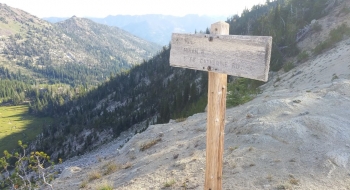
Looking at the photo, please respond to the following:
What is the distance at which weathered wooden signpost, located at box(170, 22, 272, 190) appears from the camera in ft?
13.3

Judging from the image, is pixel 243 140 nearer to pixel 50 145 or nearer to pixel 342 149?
pixel 342 149

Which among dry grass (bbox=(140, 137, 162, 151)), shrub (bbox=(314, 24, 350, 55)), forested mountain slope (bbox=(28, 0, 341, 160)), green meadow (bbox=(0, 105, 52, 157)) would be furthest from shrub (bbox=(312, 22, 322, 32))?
green meadow (bbox=(0, 105, 52, 157))

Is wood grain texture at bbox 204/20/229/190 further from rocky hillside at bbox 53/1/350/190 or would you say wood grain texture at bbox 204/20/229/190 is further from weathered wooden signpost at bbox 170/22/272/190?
rocky hillside at bbox 53/1/350/190

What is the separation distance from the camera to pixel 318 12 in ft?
168

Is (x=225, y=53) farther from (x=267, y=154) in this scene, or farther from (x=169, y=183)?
(x=267, y=154)

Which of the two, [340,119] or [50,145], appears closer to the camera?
[340,119]

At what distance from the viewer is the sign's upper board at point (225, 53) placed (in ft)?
13.1

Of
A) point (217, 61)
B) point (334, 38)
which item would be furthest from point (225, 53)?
point (334, 38)

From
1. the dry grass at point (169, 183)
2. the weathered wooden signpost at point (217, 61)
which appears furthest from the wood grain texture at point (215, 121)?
the dry grass at point (169, 183)

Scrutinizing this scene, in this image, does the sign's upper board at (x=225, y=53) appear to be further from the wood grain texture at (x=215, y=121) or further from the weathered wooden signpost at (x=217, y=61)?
the wood grain texture at (x=215, y=121)

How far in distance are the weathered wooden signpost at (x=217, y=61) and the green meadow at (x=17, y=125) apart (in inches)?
4397

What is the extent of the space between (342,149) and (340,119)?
307 centimetres

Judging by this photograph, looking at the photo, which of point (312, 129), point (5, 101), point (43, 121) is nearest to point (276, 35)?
point (312, 129)

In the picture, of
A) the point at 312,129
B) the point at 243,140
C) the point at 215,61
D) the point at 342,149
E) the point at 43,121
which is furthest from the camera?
the point at 43,121
